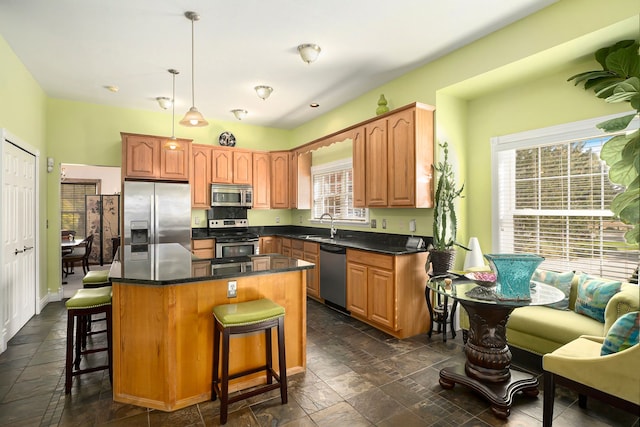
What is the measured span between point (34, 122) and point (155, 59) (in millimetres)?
2042

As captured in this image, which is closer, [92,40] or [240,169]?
[92,40]

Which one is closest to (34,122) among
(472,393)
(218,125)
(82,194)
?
(218,125)

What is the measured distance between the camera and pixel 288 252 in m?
5.52

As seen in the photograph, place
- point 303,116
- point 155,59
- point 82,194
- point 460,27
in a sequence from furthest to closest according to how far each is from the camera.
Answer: point 82,194
point 303,116
point 155,59
point 460,27

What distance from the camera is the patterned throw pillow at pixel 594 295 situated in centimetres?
252

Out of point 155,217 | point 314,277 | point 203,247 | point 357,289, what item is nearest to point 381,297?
point 357,289

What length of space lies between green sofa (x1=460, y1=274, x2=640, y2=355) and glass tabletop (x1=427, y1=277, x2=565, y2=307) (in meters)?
0.43

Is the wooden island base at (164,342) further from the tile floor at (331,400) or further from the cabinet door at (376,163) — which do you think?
the cabinet door at (376,163)

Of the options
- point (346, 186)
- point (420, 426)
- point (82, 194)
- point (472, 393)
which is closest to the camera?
point (420, 426)

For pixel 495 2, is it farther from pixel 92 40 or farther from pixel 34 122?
pixel 34 122

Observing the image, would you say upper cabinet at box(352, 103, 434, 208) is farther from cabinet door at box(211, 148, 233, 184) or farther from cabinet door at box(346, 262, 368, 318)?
cabinet door at box(211, 148, 233, 184)

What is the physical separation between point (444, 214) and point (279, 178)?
11.5 feet

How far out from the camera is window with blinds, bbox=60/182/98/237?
27.7 feet

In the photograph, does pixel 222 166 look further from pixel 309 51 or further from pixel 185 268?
pixel 185 268
